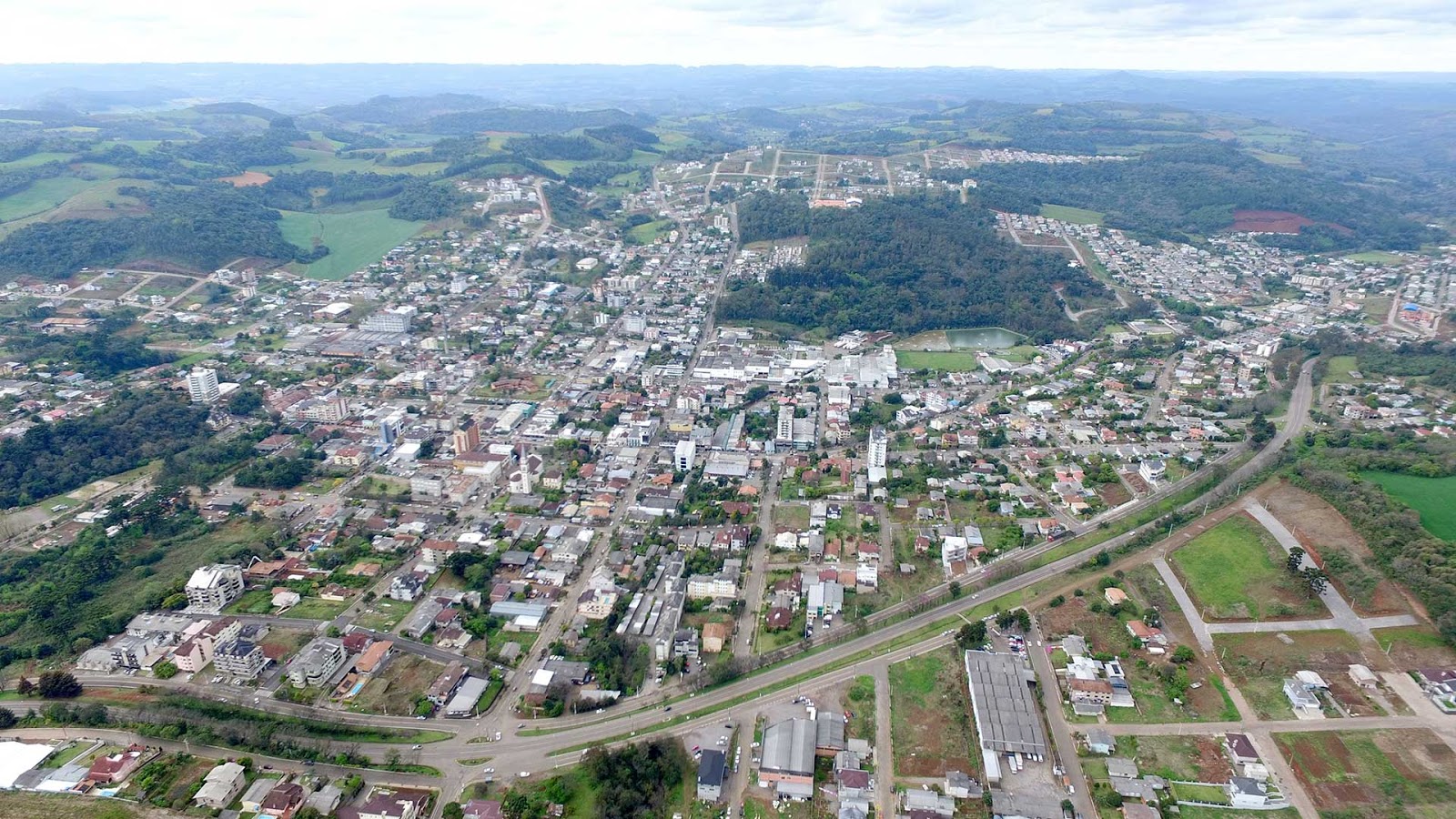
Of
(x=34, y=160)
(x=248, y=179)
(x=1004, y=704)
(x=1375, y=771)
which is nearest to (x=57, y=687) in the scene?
(x=1004, y=704)

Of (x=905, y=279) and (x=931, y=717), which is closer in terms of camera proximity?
(x=931, y=717)

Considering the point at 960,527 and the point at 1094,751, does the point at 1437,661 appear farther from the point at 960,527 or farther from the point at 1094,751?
the point at 960,527

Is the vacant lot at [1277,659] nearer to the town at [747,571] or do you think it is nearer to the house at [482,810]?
the town at [747,571]

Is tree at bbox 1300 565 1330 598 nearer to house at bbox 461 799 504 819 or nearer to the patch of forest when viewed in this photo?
house at bbox 461 799 504 819

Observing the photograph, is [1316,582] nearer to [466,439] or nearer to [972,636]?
[972,636]

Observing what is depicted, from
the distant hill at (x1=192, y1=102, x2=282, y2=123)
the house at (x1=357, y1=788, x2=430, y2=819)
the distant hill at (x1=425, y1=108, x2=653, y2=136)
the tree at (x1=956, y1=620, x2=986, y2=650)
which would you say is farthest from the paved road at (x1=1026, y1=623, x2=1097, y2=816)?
the distant hill at (x1=192, y1=102, x2=282, y2=123)
